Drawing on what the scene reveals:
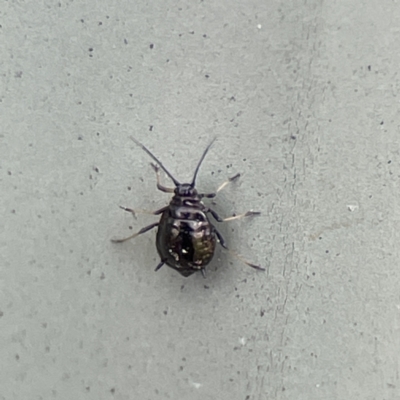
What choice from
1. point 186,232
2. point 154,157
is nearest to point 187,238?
point 186,232

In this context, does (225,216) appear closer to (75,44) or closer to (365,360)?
(365,360)

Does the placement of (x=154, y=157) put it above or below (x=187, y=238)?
above

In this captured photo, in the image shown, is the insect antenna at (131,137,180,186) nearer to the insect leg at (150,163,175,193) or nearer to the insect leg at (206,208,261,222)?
the insect leg at (150,163,175,193)

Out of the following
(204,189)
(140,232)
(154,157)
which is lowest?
(140,232)

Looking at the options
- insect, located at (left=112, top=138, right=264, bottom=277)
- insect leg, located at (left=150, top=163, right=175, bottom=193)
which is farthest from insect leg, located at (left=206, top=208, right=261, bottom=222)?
insect leg, located at (left=150, top=163, right=175, bottom=193)

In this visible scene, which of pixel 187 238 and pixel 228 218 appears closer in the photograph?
pixel 187 238

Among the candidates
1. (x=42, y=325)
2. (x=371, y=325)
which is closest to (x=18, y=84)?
(x=42, y=325)

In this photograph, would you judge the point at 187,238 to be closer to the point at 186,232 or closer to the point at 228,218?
the point at 186,232

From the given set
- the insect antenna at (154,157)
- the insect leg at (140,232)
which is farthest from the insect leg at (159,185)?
the insect leg at (140,232)
